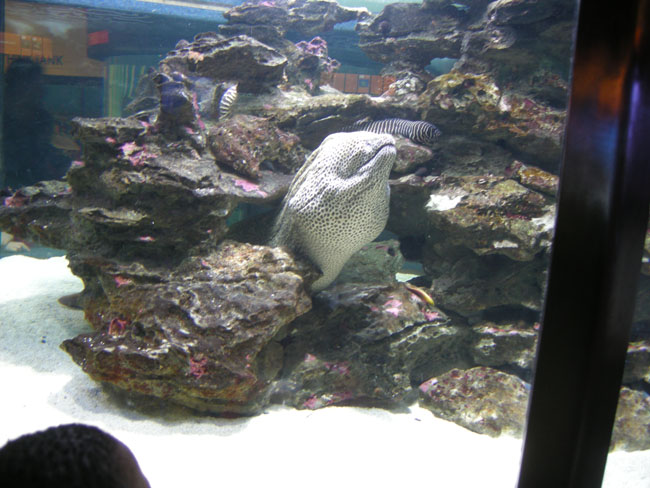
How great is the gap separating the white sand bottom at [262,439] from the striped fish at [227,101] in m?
2.72

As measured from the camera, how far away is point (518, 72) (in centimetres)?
386

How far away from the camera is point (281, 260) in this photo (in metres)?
2.78

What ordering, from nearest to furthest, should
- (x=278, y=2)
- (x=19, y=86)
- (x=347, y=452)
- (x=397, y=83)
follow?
(x=347, y=452) → (x=19, y=86) → (x=397, y=83) → (x=278, y=2)

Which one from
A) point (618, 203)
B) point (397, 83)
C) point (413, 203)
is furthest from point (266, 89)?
point (618, 203)

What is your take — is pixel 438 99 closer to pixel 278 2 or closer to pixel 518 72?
pixel 518 72

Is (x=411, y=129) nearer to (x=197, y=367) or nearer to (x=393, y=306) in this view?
(x=393, y=306)

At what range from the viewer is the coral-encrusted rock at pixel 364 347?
110 inches

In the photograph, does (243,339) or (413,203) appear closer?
(243,339)

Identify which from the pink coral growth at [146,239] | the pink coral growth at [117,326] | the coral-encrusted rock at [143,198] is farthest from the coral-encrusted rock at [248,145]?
the pink coral growth at [117,326]

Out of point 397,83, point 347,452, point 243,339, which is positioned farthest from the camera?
point 397,83

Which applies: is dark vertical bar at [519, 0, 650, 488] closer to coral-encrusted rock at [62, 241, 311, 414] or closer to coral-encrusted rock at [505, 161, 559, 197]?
coral-encrusted rock at [62, 241, 311, 414]

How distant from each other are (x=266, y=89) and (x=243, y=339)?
135 inches

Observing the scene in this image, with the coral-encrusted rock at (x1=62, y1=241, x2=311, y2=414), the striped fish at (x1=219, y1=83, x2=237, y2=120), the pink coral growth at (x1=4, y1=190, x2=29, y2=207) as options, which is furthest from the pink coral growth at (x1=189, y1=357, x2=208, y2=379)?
the striped fish at (x1=219, y1=83, x2=237, y2=120)

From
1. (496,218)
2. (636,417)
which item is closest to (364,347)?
(496,218)
